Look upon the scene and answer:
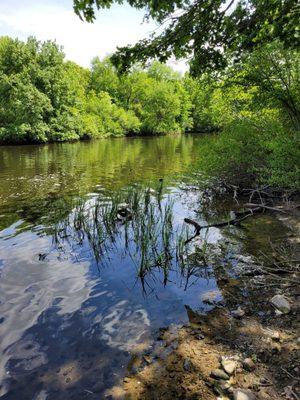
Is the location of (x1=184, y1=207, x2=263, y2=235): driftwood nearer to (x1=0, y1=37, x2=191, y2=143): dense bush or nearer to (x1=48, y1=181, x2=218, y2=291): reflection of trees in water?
(x1=48, y1=181, x2=218, y2=291): reflection of trees in water

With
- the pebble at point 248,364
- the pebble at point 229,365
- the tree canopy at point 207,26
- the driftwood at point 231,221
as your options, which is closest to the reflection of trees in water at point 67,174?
the driftwood at point 231,221

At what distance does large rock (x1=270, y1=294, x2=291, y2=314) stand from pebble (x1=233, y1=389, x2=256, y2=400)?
191 centimetres

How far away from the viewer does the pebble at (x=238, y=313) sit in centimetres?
519

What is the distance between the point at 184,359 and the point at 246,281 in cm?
261

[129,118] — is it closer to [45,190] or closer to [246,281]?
[45,190]

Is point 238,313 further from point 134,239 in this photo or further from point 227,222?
point 227,222

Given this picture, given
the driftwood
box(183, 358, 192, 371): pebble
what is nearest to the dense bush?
the driftwood

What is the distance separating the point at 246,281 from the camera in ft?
20.8

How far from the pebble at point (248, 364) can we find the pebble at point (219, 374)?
1.02ft

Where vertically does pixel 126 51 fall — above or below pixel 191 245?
above

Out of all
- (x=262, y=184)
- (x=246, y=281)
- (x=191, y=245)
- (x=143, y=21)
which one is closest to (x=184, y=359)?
(x=246, y=281)

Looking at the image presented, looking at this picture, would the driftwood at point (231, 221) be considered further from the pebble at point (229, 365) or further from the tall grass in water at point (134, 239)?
the pebble at point (229, 365)

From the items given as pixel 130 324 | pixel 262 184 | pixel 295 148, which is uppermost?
pixel 295 148

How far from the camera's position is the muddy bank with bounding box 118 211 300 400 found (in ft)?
12.2
